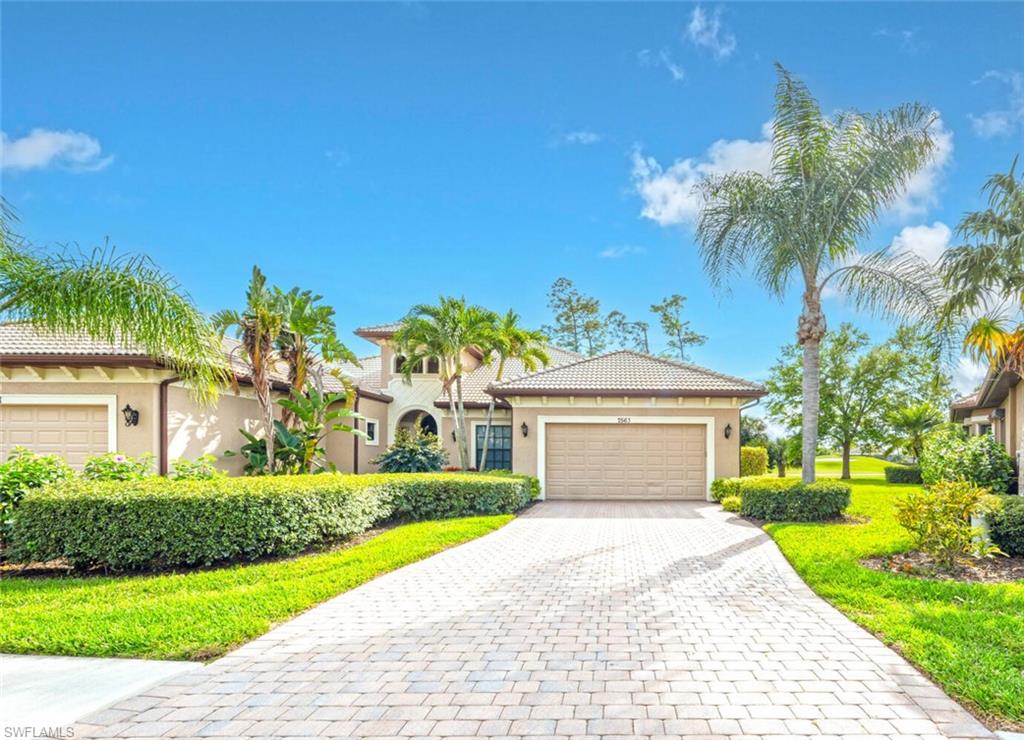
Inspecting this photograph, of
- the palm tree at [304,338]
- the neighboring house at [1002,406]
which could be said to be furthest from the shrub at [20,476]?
the neighboring house at [1002,406]

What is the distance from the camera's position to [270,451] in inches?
523

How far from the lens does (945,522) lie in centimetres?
754

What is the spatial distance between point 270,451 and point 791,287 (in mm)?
12247

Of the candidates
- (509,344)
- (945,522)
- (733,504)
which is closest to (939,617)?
(945,522)

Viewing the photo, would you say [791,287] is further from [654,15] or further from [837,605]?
[837,605]

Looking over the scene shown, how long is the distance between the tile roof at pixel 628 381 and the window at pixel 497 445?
10.6ft

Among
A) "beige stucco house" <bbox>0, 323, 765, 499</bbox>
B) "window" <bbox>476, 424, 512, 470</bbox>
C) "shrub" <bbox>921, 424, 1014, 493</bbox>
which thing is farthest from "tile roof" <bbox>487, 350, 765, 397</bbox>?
"shrub" <bbox>921, 424, 1014, 493</bbox>

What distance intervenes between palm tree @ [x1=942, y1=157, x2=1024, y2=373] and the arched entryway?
15.9 m

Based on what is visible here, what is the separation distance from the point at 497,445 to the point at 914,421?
20.5 meters

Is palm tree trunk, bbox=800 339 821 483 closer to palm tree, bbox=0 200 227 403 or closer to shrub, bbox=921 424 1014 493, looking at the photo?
shrub, bbox=921 424 1014 493

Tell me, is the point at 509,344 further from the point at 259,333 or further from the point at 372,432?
the point at 259,333

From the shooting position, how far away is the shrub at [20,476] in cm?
775

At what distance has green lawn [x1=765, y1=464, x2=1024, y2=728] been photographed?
4020mm

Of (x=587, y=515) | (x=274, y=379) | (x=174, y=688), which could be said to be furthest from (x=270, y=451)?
(x=174, y=688)
